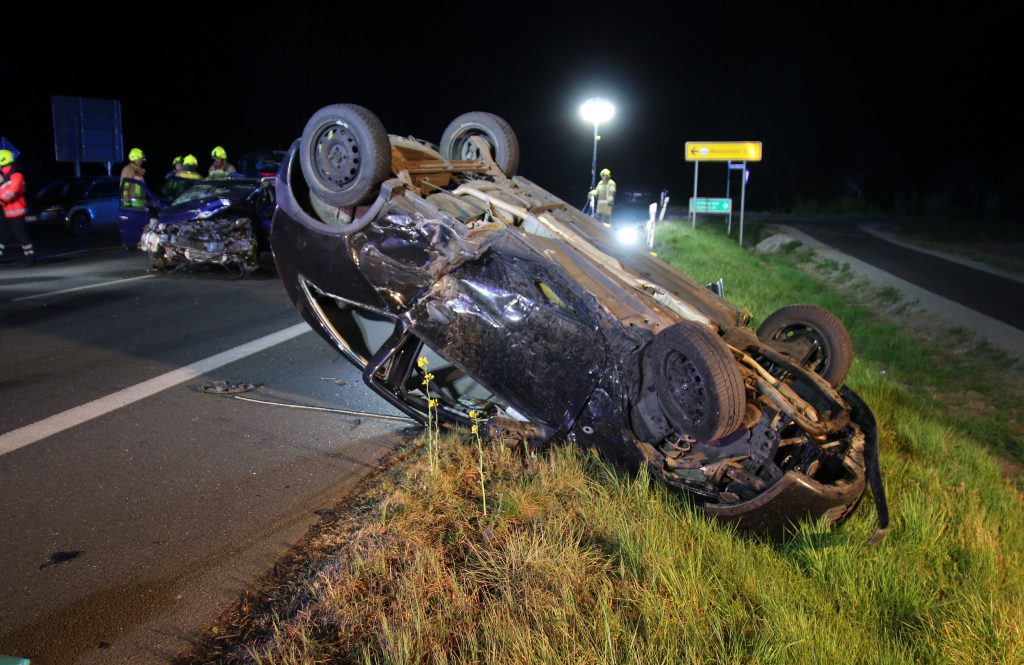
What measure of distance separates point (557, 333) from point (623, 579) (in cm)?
140

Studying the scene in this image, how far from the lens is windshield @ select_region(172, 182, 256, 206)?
495 inches

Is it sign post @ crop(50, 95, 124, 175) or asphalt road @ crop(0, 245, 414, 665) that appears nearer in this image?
asphalt road @ crop(0, 245, 414, 665)

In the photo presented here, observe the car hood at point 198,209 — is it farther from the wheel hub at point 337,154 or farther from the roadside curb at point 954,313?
the roadside curb at point 954,313

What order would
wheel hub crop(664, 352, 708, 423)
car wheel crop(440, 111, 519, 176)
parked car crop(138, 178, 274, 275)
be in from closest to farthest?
1. wheel hub crop(664, 352, 708, 423)
2. car wheel crop(440, 111, 519, 176)
3. parked car crop(138, 178, 274, 275)

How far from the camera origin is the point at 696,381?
3.83 metres

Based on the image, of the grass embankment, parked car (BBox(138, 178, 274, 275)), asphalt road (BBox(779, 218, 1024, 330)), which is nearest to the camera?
the grass embankment

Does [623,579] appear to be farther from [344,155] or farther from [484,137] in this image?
[484,137]

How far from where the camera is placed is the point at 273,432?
5633 mm

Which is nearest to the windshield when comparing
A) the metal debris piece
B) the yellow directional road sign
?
the metal debris piece

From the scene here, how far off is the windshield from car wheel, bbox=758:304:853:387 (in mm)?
9439

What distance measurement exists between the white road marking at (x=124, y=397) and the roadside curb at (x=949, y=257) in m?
13.3

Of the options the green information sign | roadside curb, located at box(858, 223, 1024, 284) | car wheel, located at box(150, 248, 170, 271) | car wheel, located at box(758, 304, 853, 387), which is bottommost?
roadside curb, located at box(858, 223, 1024, 284)

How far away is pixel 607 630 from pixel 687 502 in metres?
1.21

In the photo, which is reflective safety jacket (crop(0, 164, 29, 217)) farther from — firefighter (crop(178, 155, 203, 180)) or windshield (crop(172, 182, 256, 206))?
windshield (crop(172, 182, 256, 206))
